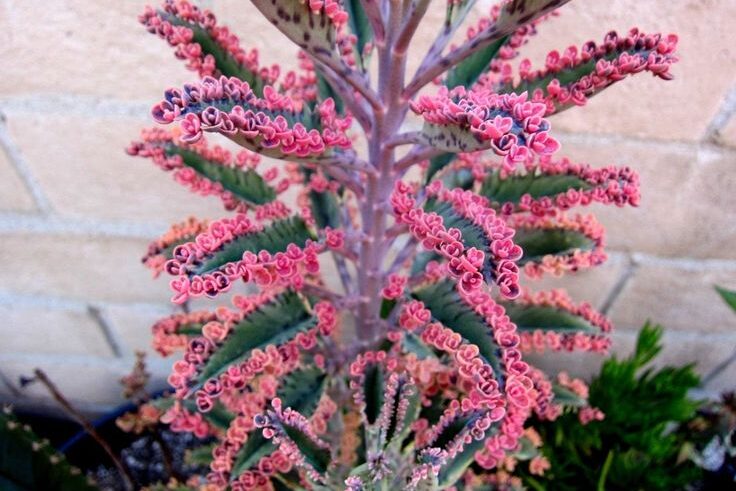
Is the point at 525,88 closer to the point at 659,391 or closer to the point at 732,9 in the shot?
the point at 732,9

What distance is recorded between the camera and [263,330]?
569 mm

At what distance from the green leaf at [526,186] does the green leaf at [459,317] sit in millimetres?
99

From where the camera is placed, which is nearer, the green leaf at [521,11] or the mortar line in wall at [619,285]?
the green leaf at [521,11]

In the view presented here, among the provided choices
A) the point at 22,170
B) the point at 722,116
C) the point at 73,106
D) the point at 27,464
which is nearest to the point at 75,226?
the point at 22,170

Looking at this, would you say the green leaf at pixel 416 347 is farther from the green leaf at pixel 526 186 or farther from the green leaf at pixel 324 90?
the green leaf at pixel 324 90

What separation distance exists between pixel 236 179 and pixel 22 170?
0.53m

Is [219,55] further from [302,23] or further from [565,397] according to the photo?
[565,397]

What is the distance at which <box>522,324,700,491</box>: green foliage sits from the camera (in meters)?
0.88

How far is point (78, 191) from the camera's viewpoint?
3.24ft

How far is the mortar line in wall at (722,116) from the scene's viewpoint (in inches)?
32.4

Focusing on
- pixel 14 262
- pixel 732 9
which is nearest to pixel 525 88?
pixel 732 9

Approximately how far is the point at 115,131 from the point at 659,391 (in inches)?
34.5

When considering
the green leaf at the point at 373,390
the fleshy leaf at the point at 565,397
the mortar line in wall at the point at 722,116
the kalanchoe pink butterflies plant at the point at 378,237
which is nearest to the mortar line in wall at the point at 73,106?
the kalanchoe pink butterflies plant at the point at 378,237

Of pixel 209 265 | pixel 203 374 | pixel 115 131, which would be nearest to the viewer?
pixel 209 265
